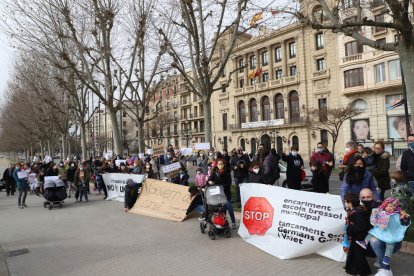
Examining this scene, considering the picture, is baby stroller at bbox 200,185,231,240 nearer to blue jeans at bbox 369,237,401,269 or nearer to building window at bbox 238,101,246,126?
blue jeans at bbox 369,237,401,269

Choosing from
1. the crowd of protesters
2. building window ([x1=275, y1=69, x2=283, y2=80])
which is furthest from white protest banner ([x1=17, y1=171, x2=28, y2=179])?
building window ([x1=275, y1=69, x2=283, y2=80])

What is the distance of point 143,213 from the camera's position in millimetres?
10711

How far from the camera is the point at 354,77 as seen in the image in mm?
41719

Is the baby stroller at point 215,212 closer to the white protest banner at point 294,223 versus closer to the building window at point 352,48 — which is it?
the white protest banner at point 294,223

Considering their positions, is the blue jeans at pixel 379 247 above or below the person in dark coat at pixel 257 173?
below

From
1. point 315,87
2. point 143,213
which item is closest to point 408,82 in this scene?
point 143,213

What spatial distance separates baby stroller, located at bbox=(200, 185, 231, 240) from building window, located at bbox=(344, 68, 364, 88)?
38240 mm

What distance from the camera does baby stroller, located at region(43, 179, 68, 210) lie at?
42.1 ft

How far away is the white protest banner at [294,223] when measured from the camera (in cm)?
566

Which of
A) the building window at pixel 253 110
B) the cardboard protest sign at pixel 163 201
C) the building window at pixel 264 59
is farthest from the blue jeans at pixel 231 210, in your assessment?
the building window at pixel 253 110

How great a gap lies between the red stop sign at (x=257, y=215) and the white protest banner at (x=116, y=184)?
7.24 m

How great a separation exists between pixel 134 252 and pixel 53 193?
764 cm

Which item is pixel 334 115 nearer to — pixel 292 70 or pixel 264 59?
pixel 292 70

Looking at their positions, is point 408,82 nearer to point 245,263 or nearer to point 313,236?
point 313,236
